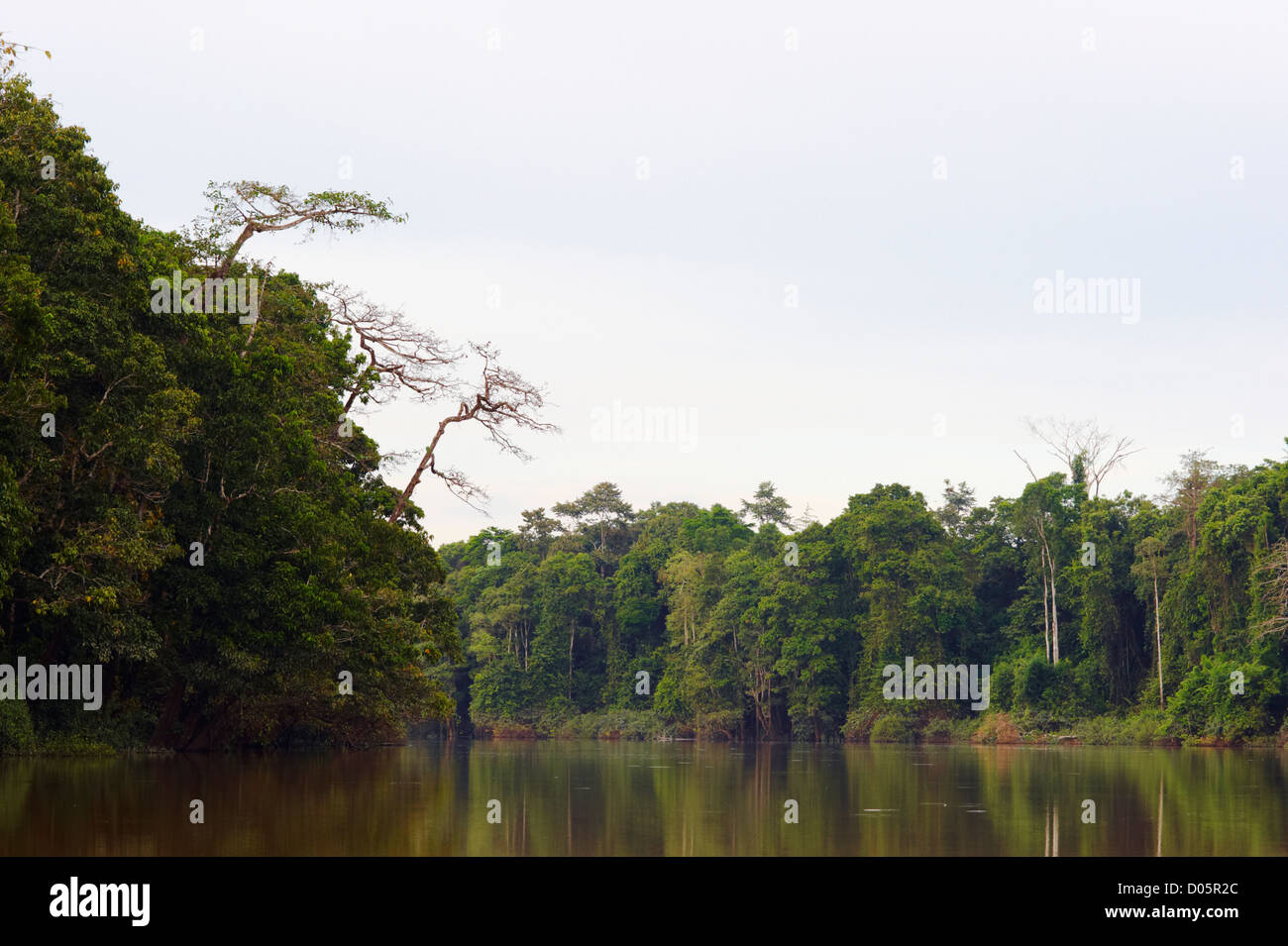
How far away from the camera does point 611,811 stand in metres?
16.3

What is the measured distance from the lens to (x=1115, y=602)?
62.6m

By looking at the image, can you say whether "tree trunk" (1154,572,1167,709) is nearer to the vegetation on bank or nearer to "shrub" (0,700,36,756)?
the vegetation on bank

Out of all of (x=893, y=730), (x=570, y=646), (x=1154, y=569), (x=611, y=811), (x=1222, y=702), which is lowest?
(x=893, y=730)

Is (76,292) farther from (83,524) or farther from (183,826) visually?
(183,826)

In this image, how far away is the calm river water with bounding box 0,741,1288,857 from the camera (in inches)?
462

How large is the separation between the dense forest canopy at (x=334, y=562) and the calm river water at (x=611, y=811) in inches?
114

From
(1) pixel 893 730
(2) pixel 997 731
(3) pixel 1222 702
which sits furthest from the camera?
(1) pixel 893 730

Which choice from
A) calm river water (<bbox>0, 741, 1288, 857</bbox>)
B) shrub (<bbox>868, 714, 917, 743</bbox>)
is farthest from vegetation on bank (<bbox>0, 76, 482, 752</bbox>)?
shrub (<bbox>868, 714, 917, 743</bbox>)

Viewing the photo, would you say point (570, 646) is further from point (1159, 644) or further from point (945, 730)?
point (1159, 644)

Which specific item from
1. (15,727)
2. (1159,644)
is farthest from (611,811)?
(1159,644)

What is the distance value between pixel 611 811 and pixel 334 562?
14003 millimetres

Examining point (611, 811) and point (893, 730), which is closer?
point (611, 811)
